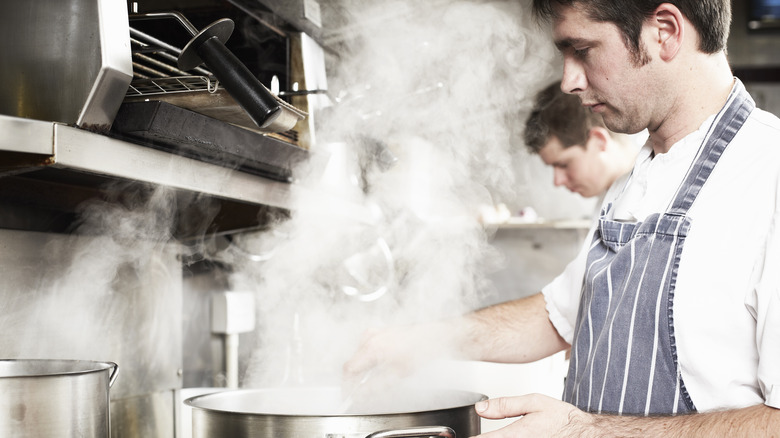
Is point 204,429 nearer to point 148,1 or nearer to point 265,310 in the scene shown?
point 148,1

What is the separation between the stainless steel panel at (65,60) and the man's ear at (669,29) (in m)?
0.83

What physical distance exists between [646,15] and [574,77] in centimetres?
16

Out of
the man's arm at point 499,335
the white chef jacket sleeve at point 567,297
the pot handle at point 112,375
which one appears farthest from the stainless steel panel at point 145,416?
the white chef jacket sleeve at point 567,297

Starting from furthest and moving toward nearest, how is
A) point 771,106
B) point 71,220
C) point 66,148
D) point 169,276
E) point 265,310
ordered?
point 771,106 < point 265,310 < point 169,276 < point 71,220 < point 66,148

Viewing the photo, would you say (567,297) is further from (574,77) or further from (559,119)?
(559,119)

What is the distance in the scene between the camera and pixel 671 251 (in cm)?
113

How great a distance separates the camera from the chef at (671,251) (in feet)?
3.14

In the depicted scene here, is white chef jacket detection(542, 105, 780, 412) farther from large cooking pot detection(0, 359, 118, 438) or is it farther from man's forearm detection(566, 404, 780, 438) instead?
large cooking pot detection(0, 359, 118, 438)

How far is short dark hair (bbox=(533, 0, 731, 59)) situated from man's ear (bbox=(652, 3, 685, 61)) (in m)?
0.01

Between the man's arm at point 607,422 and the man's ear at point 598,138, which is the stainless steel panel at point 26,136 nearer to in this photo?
the man's arm at point 607,422

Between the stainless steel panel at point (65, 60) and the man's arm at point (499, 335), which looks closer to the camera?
the stainless steel panel at point (65, 60)

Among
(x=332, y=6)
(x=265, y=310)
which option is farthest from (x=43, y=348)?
(x=332, y=6)

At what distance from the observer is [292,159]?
1349mm

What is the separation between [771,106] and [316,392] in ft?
13.3
